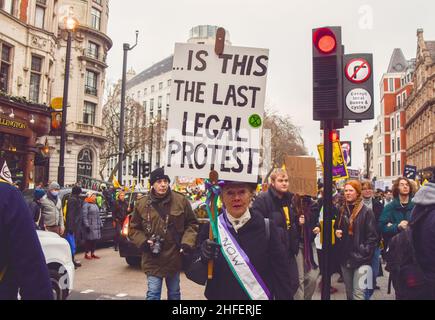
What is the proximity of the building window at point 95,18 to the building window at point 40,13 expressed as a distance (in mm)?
15844

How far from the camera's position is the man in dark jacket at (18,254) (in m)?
2.18

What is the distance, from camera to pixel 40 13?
2442 cm

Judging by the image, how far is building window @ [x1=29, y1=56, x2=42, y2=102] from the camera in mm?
23562

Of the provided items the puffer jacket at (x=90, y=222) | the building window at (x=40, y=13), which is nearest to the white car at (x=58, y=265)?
the puffer jacket at (x=90, y=222)

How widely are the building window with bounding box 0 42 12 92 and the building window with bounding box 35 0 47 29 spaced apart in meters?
3.54

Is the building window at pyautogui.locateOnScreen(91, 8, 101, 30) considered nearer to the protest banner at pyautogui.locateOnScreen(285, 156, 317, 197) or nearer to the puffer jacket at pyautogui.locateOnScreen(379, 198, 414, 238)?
the protest banner at pyautogui.locateOnScreen(285, 156, 317, 197)

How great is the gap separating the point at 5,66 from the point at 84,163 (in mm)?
18044

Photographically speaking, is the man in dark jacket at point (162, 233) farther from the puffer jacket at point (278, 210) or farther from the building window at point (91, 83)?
the building window at point (91, 83)

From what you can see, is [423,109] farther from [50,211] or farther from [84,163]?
[50,211]

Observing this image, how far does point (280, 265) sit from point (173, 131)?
156cm

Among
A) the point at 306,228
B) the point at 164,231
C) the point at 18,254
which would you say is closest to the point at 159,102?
the point at 306,228

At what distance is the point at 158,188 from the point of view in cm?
508
